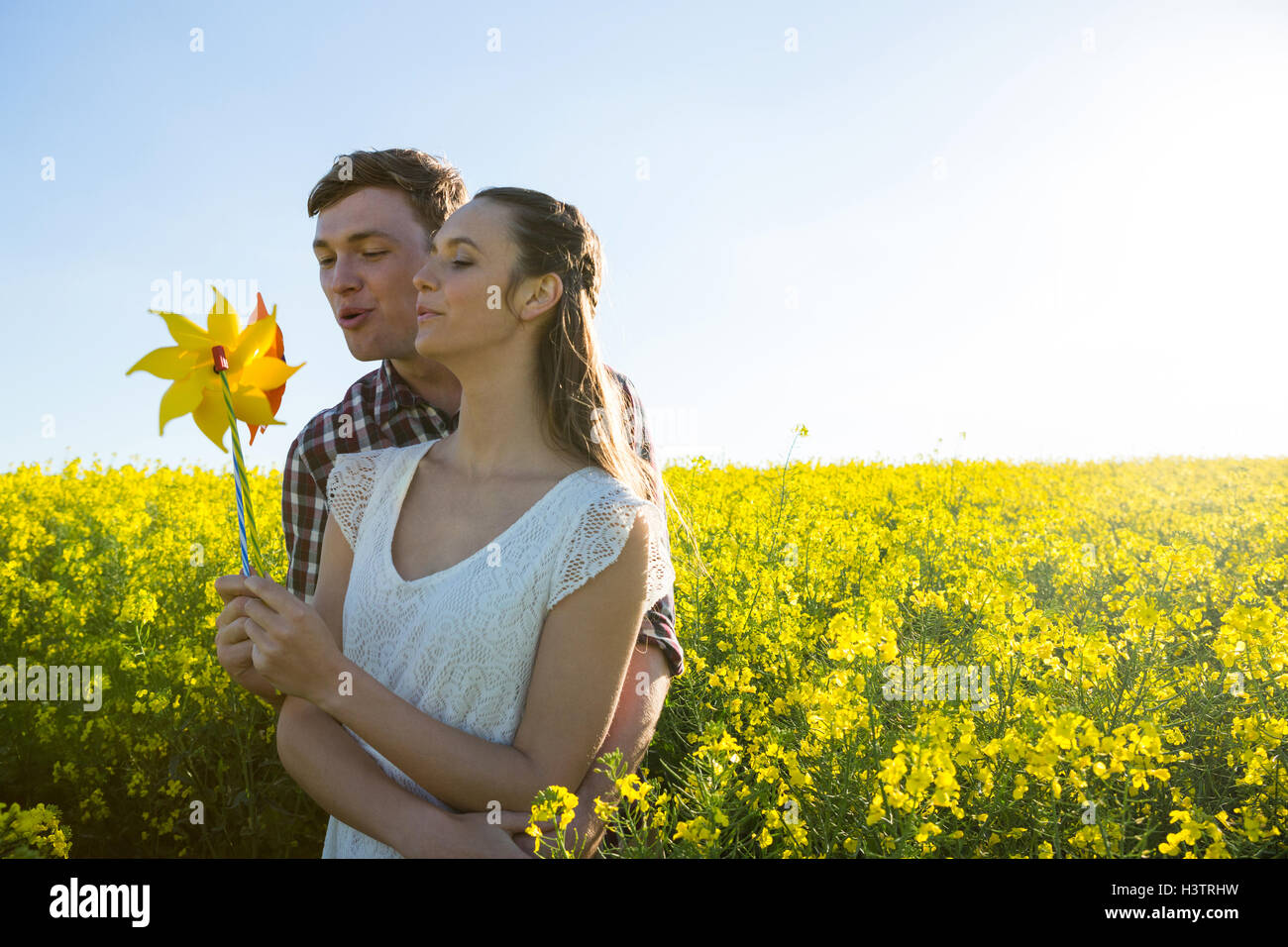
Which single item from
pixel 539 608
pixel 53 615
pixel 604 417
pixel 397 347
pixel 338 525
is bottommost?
pixel 53 615

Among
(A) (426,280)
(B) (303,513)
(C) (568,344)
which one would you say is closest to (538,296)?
(C) (568,344)

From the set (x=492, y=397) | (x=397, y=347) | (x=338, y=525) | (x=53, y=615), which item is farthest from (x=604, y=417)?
(x=53, y=615)

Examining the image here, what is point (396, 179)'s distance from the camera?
2504mm

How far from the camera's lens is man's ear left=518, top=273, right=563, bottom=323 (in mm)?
1786

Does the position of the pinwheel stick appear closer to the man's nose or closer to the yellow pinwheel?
the yellow pinwheel

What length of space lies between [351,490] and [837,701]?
3.68 ft

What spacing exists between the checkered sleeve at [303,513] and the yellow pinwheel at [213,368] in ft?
3.03

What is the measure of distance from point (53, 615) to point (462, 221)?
3.18m

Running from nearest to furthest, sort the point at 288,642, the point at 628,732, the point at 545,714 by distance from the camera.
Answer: the point at 288,642, the point at 545,714, the point at 628,732

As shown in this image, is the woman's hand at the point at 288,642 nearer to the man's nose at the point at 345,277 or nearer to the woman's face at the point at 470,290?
the woman's face at the point at 470,290

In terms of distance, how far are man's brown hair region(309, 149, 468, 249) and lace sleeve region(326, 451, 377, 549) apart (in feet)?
2.75

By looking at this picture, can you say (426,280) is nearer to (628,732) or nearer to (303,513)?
(628,732)
